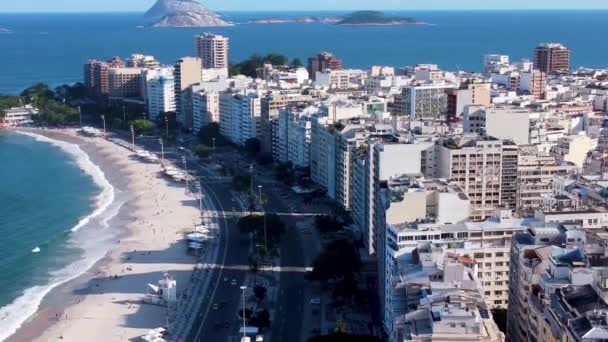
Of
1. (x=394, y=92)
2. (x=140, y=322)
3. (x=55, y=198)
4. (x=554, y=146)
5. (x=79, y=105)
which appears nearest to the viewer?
(x=140, y=322)

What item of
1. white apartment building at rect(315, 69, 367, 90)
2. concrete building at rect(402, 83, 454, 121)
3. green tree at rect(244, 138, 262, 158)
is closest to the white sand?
green tree at rect(244, 138, 262, 158)

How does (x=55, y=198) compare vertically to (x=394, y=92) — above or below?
below

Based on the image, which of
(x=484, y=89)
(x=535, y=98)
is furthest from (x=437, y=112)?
(x=535, y=98)

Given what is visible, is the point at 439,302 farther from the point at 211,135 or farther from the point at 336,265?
the point at 211,135

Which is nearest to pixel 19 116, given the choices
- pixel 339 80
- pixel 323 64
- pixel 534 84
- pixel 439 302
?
pixel 339 80

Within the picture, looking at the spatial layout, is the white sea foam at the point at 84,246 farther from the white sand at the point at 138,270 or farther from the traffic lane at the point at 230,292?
the traffic lane at the point at 230,292

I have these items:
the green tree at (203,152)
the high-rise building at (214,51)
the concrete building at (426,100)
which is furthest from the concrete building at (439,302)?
the high-rise building at (214,51)

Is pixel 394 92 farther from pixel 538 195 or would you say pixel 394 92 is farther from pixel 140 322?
pixel 140 322
